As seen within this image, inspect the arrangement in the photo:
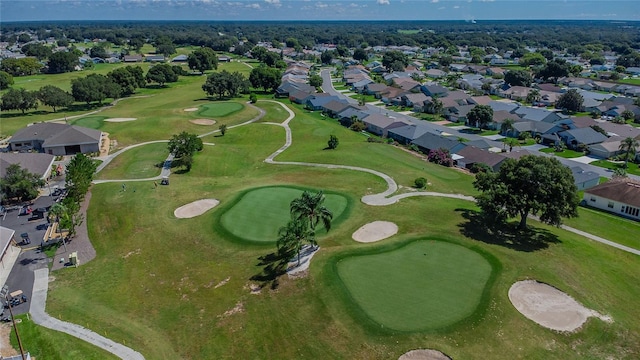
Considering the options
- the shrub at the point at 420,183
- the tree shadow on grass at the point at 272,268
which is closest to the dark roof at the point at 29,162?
the tree shadow on grass at the point at 272,268

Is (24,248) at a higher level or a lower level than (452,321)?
lower

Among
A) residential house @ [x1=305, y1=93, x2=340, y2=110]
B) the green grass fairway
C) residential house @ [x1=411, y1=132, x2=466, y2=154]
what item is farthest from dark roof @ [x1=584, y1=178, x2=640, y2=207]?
the green grass fairway

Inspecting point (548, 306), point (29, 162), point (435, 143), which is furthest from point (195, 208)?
point (435, 143)

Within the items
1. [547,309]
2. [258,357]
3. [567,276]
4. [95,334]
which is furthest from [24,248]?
[567,276]

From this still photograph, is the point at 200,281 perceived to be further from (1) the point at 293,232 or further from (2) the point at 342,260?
(2) the point at 342,260

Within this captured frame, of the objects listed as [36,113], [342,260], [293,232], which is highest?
[293,232]

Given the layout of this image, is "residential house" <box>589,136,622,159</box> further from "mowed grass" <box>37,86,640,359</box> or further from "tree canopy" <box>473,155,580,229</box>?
"tree canopy" <box>473,155,580,229</box>

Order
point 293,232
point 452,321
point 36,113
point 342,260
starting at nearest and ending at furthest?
1. point 452,321
2. point 293,232
3. point 342,260
4. point 36,113
